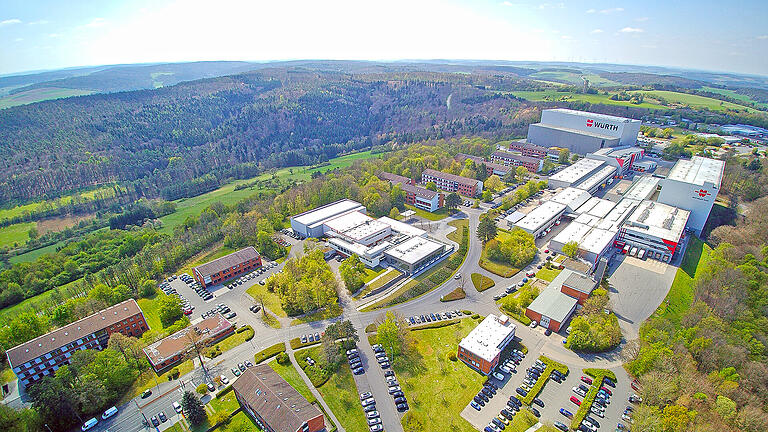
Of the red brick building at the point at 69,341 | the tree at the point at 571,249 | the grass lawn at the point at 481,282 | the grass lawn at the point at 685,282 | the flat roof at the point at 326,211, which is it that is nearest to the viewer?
the red brick building at the point at 69,341

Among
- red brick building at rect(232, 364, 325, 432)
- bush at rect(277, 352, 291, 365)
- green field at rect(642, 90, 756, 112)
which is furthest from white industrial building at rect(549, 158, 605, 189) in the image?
green field at rect(642, 90, 756, 112)

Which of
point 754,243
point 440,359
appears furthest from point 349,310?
point 754,243

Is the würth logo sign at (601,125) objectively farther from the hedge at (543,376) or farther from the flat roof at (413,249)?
the hedge at (543,376)

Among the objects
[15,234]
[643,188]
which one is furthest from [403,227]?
[15,234]

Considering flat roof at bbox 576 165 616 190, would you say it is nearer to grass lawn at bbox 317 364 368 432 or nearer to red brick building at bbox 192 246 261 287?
grass lawn at bbox 317 364 368 432

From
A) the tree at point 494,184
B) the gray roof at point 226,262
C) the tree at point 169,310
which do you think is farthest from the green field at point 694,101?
the tree at point 169,310
